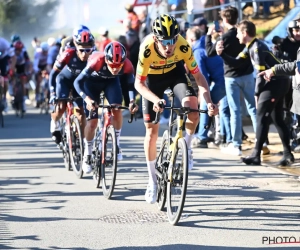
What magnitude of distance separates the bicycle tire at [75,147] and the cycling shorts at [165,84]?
2540 mm

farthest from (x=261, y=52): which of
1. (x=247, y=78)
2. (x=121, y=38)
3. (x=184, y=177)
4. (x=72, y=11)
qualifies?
(x=72, y=11)

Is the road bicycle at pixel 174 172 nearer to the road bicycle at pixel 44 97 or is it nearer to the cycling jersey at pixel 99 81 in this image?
the cycling jersey at pixel 99 81

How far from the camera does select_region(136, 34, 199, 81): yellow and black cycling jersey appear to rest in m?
8.40

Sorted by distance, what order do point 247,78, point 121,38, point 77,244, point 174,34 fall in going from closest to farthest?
point 77,244, point 174,34, point 247,78, point 121,38

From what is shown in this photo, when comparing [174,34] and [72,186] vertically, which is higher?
[174,34]

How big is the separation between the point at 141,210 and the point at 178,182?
920 millimetres

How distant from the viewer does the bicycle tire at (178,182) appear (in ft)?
25.3

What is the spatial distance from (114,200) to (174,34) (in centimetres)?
228

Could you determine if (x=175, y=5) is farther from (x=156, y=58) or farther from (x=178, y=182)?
(x=178, y=182)

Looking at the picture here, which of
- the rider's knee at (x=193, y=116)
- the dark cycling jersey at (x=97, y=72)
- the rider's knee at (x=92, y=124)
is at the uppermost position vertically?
the dark cycling jersey at (x=97, y=72)

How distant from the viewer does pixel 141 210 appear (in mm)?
8789

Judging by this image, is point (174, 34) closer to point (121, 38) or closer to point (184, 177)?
point (184, 177)

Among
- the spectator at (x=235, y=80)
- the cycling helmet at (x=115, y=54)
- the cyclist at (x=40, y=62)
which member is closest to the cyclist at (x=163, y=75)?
the cycling helmet at (x=115, y=54)

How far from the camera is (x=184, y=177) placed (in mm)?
7707
